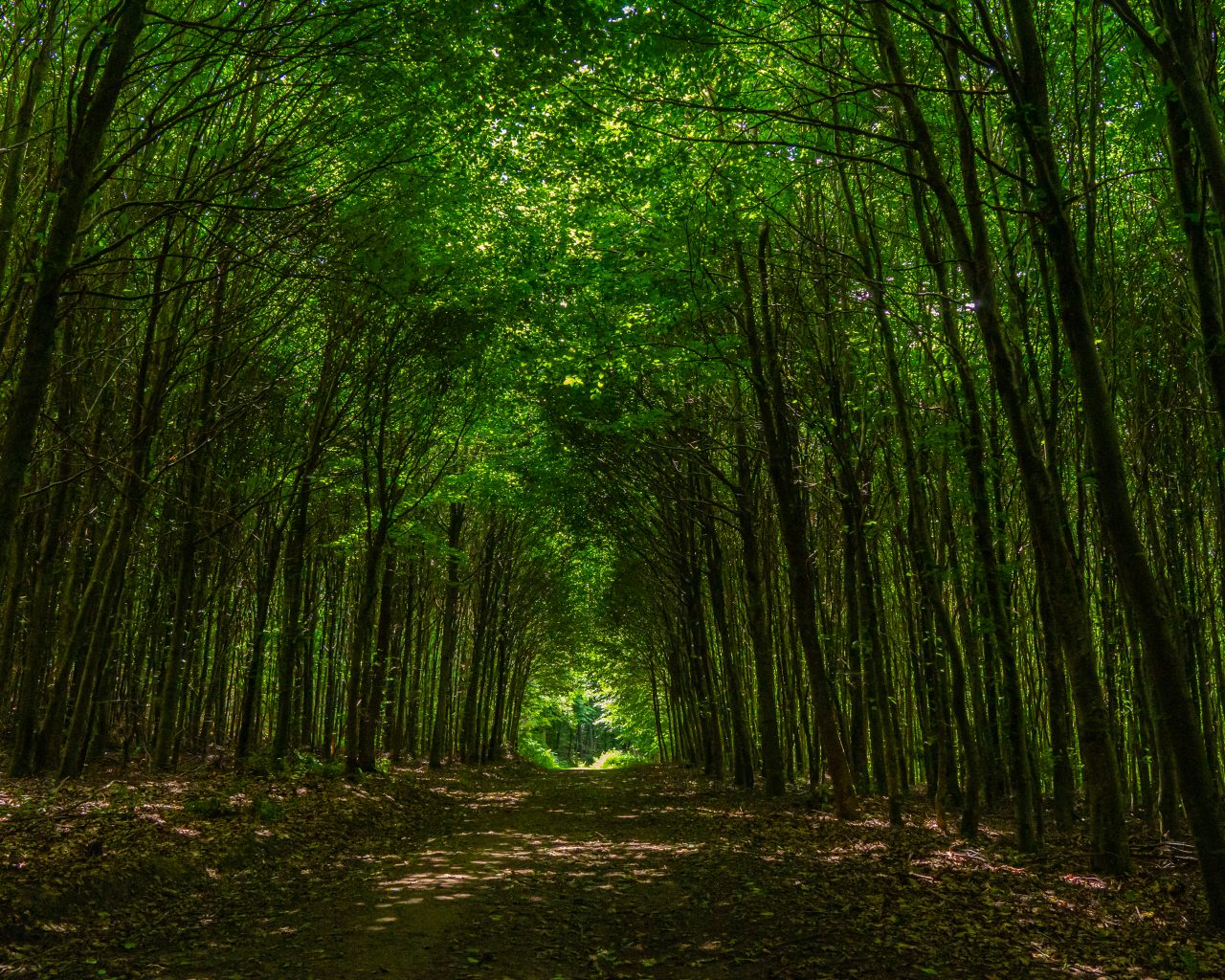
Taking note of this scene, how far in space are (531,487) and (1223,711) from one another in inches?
575

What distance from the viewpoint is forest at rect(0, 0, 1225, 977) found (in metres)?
5.94

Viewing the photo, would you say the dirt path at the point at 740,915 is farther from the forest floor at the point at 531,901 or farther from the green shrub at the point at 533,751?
the green shrub at the point at 533,751

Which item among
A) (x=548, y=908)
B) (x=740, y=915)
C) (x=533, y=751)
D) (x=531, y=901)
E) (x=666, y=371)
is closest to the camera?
(x=740, y=915)

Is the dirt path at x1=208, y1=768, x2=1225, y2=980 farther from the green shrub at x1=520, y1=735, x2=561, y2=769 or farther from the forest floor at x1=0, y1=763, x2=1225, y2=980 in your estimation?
the green shrub at x1=520, y1=735, x2=561, y2=769

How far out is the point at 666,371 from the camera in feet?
47.1

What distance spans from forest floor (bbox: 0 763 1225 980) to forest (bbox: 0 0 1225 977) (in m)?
0.10

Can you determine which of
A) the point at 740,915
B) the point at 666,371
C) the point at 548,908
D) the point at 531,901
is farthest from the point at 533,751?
the point at 740,915

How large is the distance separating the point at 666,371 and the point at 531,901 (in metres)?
9.44

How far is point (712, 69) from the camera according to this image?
838cm

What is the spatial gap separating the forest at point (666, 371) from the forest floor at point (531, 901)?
0.33 feet

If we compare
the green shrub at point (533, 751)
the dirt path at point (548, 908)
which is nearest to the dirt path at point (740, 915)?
the dirt path at point (548, 908)

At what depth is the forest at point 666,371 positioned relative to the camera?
5941 millimetres

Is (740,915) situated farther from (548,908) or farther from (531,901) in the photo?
(531,901)

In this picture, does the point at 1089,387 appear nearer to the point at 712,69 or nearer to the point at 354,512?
the point at 712,69
